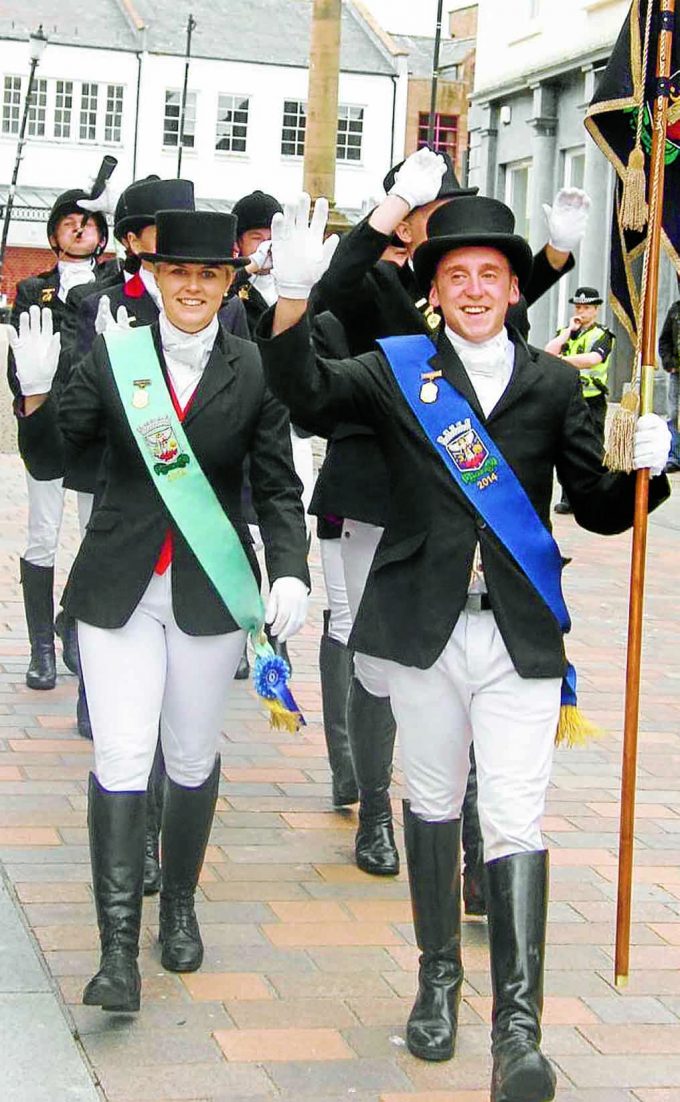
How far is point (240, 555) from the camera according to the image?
4559mm

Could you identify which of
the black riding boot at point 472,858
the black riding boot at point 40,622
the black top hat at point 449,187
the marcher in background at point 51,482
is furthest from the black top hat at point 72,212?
the black riding boot at point 472,858

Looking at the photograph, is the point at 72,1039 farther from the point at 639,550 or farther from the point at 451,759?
the point at 639,550

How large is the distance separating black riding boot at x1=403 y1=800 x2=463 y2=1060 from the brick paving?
0.11 meters

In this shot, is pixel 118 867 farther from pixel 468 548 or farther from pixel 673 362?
pixel 673 362

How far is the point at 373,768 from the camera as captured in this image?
555cm

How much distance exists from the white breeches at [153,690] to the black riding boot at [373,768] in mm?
1012

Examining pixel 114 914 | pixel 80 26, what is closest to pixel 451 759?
pixel 114 914

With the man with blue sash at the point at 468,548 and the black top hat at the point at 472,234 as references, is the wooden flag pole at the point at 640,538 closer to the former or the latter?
the man with blue sash at the point at 468,548

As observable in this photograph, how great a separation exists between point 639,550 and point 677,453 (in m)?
13.9

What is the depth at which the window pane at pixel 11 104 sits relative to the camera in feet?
169

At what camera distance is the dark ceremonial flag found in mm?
4500

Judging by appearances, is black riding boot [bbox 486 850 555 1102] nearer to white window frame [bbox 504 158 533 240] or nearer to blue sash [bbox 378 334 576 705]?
blue sash [bbox 378 334 576 705]

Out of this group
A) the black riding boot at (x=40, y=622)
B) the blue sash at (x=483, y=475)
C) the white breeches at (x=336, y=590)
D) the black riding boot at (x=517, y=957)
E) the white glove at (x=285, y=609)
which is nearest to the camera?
the black riding boot at (x=517, y=957)

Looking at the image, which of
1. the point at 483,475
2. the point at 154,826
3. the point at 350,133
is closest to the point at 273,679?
the point at 483,475
